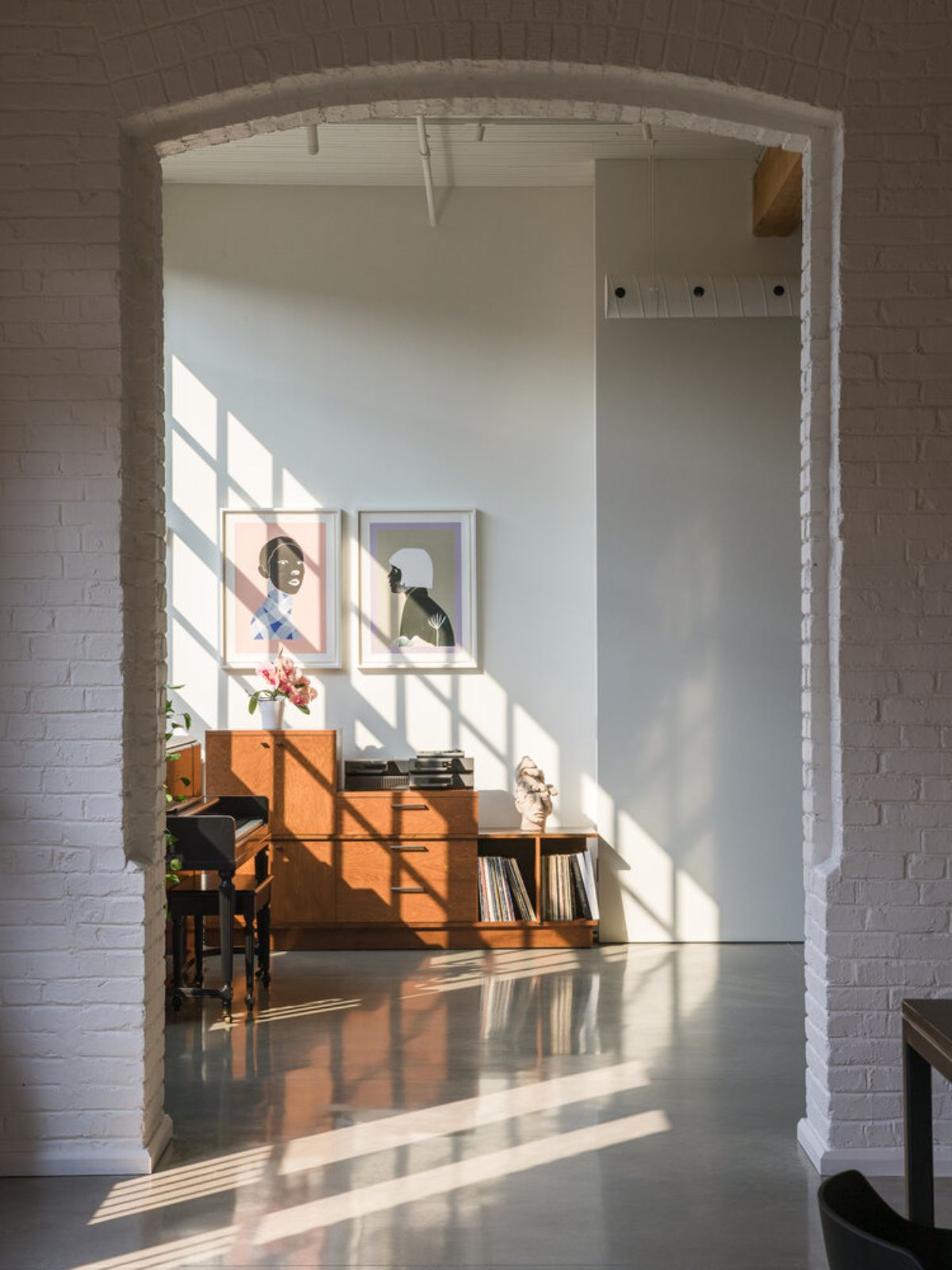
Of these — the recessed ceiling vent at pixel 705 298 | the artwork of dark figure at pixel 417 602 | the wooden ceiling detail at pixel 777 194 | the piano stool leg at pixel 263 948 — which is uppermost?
the wooden ceiling detail at pixel 777 194

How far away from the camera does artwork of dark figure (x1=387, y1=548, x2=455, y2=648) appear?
8.17m

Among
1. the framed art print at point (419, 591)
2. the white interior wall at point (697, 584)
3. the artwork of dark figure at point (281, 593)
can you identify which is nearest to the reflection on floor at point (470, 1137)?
the white interior wall at point (697, 584)

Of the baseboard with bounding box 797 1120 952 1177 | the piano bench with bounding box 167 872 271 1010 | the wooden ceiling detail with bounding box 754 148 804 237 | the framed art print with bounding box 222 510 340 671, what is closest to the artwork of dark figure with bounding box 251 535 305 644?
the framed art print with bounding box 222 510 340 671

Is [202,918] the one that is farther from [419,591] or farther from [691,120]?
[691,120]

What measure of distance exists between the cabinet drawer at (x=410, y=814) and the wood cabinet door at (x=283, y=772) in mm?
135

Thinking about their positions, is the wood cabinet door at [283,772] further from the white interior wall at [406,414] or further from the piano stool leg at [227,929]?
the piano stool leg at [227,929]

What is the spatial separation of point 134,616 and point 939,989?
112 inches

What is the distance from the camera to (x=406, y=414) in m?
8.20

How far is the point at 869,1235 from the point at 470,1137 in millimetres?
2805

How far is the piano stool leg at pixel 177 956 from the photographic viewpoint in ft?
20.7

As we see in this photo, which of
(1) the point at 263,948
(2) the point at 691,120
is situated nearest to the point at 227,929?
(1) the point at 263,948

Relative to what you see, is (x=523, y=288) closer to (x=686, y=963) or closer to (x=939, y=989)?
(x=686, y=963)

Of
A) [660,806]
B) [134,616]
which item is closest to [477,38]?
[134,616]

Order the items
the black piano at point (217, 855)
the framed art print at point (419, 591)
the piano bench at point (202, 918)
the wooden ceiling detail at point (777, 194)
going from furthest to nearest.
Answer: the framed art print at point (419, 591), the wooden ceiling detail at point (777, 194), the piano bench at point (202, 918), the black piano at point (217, 855)
